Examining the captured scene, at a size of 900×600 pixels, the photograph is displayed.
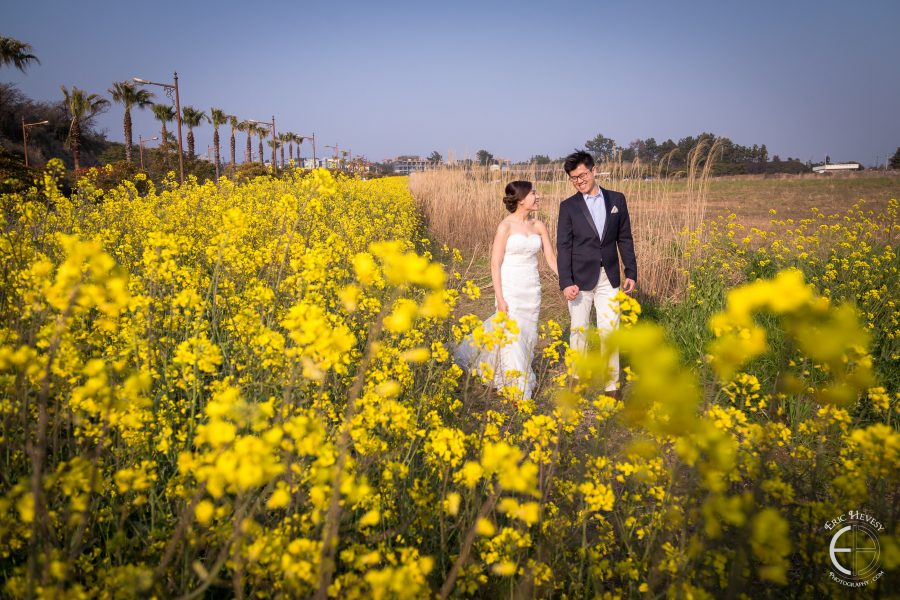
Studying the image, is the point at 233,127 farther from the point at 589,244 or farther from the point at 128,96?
the point at 589,244

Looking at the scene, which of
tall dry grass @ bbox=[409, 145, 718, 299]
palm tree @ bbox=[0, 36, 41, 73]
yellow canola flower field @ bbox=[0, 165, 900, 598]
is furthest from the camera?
palm tree @ bbox=[0, 36, 41, 73]

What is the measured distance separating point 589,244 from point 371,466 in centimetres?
252

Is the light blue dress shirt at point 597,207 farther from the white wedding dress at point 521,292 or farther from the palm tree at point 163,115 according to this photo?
the palm tree at point 163,115

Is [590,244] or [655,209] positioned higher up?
[655,209]

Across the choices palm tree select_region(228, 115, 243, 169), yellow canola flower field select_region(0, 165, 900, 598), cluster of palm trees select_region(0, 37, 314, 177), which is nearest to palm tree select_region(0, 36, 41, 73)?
cluster of palm trees select_region(0, 37, 314, 177)

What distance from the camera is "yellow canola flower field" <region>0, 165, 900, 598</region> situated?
1025 millimetres

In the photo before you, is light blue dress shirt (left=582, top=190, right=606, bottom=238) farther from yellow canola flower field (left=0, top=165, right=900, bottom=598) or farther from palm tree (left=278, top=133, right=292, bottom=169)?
palm tree (left=278, top=133, right=292, bottom=169)

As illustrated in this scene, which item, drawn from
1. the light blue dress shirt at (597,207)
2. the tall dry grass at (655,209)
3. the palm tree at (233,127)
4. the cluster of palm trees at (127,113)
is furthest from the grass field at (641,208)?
the palm tree at (233,127)

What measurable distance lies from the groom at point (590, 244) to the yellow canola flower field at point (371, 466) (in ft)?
A: 3.62

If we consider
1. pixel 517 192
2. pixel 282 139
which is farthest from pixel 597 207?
pixel 282 139

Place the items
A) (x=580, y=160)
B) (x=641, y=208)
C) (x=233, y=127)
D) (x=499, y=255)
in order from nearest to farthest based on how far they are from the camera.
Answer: (x=580, y=160) < (x=499, y=255) < (x=641, y=208) < (x=233, y=127)

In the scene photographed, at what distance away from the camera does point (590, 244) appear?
3.80 metres

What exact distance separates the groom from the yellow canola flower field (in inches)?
43.4

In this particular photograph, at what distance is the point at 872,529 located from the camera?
175 cm
